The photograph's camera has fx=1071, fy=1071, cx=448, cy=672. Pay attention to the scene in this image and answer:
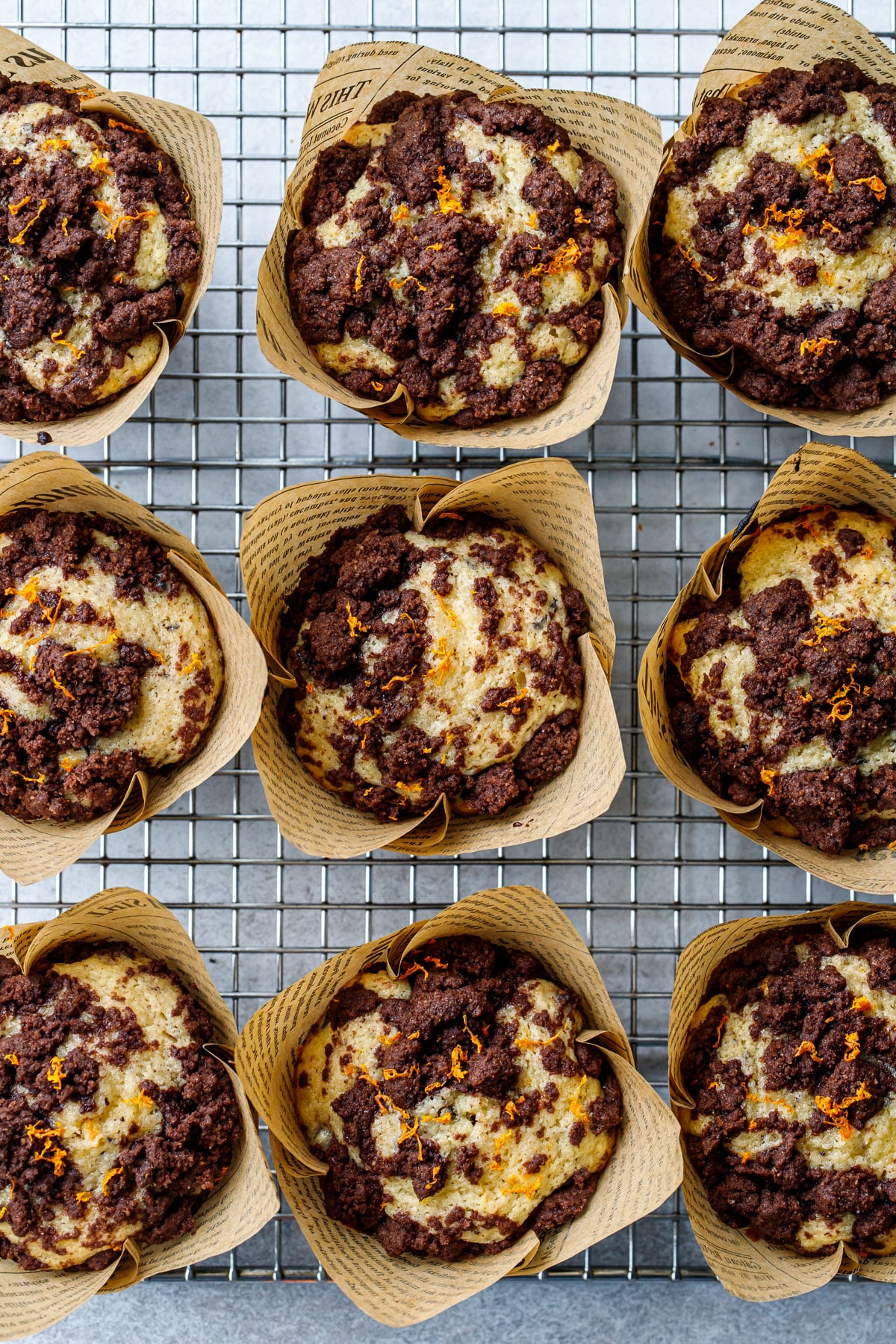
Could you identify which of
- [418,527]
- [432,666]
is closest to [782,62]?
[418,527]

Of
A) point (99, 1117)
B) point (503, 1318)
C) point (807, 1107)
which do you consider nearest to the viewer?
point (99, 1117)

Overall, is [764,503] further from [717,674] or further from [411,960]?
[411,960]

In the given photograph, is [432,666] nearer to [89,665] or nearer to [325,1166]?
[89,665]

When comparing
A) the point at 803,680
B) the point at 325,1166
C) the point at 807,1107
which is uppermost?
the point at 803,680

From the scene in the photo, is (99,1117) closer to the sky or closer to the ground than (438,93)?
closer to the ground

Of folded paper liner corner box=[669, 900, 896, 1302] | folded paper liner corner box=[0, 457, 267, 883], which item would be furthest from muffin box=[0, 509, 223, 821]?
folded paper liner corner box=[669, 900, 896, 1302]

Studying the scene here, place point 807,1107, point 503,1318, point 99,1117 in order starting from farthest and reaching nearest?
point 503,1318 → point 807,1107 → point 99,1117

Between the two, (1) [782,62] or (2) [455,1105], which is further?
(1) [782,62]
